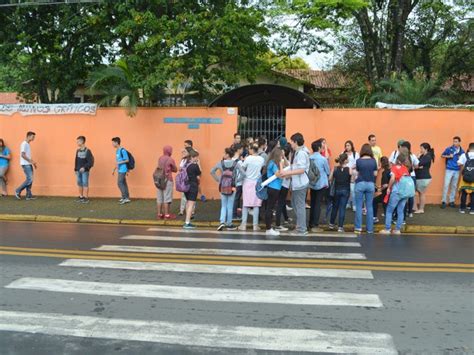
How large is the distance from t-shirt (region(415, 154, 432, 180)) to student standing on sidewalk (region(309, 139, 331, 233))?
114 inches

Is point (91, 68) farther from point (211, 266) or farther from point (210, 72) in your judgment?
point (211, 266)

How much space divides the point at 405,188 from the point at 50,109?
35.3ft

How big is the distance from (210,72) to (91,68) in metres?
4.32

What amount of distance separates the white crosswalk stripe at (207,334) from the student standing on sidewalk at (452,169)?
30.2 feet

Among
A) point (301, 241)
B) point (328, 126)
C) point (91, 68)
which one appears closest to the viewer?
point (301, 241)

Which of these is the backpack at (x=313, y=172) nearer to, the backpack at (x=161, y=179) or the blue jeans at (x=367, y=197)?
the blue jeans at (x=367, y=197)

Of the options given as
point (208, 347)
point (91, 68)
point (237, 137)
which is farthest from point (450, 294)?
point (91, 68)

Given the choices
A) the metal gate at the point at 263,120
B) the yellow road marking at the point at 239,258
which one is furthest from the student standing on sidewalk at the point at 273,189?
the metal gate at the point at 263,120

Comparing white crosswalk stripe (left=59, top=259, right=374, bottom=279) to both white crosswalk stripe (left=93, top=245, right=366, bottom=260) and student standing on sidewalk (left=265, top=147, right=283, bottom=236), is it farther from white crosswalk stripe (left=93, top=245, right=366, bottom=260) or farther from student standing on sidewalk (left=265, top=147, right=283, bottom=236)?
student standing on sidewalk (left=265, top=147, right=283, bottom=236)

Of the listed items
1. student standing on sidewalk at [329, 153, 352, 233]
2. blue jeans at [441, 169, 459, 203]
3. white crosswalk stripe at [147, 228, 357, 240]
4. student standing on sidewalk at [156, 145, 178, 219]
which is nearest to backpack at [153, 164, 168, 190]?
student standing on sidewalk at [156, 145, 178, 219]

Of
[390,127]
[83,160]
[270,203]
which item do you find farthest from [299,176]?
[83,160]

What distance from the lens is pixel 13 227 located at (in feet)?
35.1

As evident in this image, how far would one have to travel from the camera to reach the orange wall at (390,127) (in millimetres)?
13297

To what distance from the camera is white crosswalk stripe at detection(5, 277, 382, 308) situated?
5.50m
